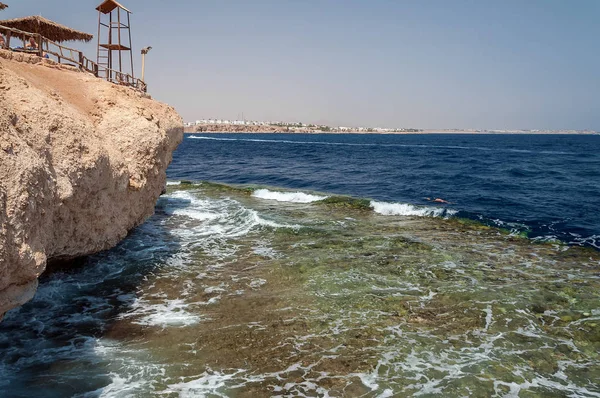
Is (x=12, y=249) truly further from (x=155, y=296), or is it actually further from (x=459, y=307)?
(x=459, y=307)

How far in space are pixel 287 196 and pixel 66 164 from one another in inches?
743

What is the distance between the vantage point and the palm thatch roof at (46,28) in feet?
57.7

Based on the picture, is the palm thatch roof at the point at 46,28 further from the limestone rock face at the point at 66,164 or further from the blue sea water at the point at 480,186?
the blue sea water at the point at 480,186

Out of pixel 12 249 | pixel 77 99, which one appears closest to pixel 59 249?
pixel 12 249

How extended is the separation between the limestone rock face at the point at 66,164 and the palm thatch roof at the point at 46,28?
20.4 feet

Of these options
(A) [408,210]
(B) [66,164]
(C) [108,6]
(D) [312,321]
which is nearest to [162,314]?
(D) [312,321]

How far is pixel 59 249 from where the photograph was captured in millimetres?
9289

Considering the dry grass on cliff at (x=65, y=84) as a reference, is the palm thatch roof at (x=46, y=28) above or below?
above

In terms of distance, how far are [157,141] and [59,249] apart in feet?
18.1

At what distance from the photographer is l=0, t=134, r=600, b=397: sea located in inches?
279

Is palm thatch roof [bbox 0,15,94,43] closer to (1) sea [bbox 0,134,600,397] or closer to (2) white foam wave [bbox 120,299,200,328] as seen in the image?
(1) sea [bbox 0,134,600,397]

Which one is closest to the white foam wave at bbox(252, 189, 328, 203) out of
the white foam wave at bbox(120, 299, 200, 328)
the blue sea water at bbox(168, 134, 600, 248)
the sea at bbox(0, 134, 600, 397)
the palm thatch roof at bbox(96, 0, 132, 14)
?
the blue sea water at bbox(168, 134, 600, 248)

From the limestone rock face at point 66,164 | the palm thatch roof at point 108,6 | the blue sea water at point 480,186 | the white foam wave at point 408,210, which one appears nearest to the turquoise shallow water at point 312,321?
the limestone rock face at point 66,164

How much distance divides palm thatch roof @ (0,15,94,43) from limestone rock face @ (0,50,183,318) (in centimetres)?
621
